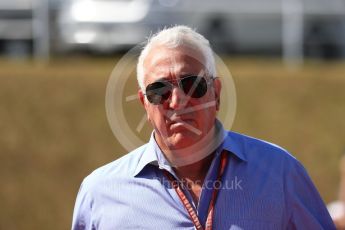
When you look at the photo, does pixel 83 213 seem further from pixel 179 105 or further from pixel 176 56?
pixel 176 56

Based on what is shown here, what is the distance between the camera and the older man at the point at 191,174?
3740 millimetres

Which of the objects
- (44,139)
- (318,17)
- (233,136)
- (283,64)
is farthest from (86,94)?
(233,136)

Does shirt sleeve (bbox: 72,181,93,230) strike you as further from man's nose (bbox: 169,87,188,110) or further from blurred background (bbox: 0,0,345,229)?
blurred background (bbox: 0,0,345,229)

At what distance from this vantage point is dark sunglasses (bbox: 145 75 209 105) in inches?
149

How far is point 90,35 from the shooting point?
33.8 ft

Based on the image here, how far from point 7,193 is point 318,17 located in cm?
407

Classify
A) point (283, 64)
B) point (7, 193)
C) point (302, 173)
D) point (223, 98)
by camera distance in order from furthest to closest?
1. point (283, 64)
2. point (7, 193)
3. point (223, 98)
4. point (302, 173)

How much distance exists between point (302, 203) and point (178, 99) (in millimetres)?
645

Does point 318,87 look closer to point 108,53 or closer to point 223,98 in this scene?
point 108,53

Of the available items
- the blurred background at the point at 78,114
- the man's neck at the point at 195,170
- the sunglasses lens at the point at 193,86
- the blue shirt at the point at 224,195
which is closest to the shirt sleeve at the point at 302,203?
the blue shirt at the point at 224,195

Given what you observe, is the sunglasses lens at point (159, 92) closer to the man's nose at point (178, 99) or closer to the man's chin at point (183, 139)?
the man's nose at point (178, 99)

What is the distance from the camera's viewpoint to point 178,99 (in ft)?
12.4

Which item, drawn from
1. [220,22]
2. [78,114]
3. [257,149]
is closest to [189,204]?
[257,149]

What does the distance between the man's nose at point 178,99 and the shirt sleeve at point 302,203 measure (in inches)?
20.0
